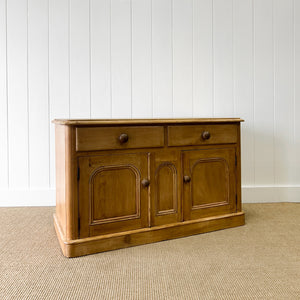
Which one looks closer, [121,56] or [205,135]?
[205,135]

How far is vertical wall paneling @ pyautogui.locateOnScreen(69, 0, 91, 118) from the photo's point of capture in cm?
273

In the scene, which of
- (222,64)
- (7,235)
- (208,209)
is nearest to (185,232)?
(208,209)

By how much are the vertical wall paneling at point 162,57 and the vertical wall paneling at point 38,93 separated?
0.83 m

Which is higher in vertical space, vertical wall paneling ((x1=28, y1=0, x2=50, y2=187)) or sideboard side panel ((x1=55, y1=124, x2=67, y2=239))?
vertical wall paneling ((x1=28, y1=0, x2=50, y2=187))

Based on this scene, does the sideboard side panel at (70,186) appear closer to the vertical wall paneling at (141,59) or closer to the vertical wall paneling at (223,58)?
the vertical wall paneling at (141,59)

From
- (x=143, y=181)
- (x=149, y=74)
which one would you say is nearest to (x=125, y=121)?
(x=143, y=181)

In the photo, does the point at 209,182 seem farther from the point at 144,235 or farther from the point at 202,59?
the point at 202,59

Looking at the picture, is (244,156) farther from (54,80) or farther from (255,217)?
(54,80)

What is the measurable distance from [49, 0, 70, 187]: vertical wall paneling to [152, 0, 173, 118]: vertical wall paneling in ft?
2.20

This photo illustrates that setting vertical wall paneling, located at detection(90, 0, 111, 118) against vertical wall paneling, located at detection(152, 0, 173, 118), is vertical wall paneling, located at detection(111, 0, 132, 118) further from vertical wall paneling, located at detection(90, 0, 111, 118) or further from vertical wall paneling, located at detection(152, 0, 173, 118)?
vertical wall paneling, located at detection(152, 0, 173, 118)

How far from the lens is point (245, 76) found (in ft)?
9.49

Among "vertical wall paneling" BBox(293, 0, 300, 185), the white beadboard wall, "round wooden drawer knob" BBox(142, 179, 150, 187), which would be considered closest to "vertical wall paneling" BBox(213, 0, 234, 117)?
the white beadboard wall

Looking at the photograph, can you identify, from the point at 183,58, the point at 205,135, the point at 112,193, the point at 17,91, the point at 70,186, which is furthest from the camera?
the point at 183,58

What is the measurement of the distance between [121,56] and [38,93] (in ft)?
2.28
